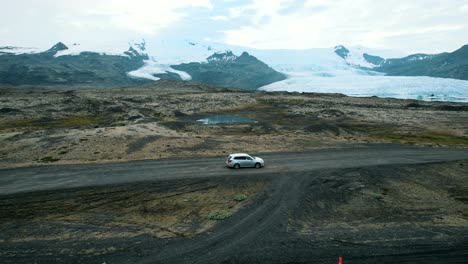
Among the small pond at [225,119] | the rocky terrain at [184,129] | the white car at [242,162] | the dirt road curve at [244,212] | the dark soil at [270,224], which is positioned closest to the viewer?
the dark soil at [270,224]

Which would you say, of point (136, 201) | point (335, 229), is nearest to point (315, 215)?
point (335, 229)

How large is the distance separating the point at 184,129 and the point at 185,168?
31610 millimetres

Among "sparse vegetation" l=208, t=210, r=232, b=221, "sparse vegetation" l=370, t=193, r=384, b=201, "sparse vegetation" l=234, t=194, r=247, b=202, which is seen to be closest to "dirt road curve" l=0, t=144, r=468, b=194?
"sparse vegetation" l=234, t=194, r=247, b=202

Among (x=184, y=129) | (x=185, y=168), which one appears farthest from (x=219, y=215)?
(x=184, y=129)

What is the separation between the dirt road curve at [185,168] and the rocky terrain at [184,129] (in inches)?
167

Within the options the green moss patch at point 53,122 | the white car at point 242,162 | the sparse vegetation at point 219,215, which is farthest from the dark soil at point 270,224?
the green moss patch at point 53,122

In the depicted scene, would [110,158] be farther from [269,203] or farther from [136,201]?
[269,203]

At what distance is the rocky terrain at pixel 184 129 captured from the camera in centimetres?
4986

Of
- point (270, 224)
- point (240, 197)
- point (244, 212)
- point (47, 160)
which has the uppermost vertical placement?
point (47, 160)

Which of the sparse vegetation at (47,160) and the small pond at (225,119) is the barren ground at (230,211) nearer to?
the sparse vegetation at (47,160)

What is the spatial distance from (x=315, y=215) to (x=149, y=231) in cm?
1279

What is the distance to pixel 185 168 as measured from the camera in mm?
40750

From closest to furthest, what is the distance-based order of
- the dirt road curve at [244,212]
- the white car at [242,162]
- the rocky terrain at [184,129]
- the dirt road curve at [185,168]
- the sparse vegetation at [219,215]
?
the dirt road curve at [244,212] → the sparse vegetation at [219,215] → the dirt road curve at [185,168] → the white car at [242,162] → the rocky terrain at [184,129]

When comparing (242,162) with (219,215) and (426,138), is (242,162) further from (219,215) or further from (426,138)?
(426,138)
